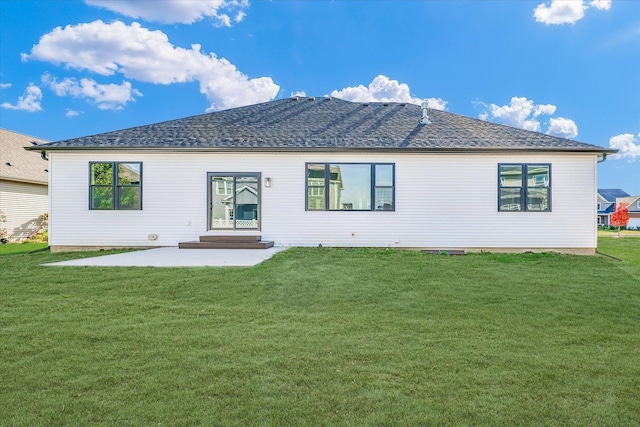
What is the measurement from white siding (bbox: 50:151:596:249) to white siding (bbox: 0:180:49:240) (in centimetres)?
751

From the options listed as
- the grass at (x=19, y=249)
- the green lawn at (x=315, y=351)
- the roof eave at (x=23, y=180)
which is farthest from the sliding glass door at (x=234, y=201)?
the roof eave at (x=23, y=180)

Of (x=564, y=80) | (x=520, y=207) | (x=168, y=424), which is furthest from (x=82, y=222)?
(x=564, y=80)

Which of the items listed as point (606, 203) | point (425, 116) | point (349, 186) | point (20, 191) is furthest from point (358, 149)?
point (606, 203)

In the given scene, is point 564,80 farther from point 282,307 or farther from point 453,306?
point 282,307

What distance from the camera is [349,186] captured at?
34.8 ft

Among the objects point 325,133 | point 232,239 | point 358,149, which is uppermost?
point 325,133

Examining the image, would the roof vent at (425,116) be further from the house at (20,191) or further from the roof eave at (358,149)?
the house at (20,191)

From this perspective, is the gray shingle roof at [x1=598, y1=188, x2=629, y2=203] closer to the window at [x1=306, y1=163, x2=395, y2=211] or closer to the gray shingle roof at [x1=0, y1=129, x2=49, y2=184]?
the window at [x1=306, y1=163, x2=395, y2=211]

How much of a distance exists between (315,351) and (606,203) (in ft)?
227

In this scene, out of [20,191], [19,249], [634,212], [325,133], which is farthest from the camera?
[634,212]

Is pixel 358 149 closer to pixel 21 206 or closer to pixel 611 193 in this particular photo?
pixel 21 206

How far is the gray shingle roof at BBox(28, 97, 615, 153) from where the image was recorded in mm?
10438

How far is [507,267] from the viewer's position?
757 cm

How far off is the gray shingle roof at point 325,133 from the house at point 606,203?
169 ft
